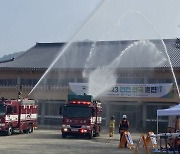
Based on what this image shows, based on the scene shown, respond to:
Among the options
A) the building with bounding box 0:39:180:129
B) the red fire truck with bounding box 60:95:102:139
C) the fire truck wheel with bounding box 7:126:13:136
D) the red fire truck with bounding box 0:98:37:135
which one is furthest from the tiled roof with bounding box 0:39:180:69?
the red fire truck with bounding box 60:95:102:139

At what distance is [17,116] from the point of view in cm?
2756

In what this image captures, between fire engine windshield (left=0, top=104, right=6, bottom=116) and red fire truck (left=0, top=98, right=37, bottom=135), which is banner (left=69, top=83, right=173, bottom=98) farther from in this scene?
fire engine windshield (left=0, top=104, right=6, bottom=116)

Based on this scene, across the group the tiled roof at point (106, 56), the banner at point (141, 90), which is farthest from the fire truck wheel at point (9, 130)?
the tiled roof at point (106, 56)

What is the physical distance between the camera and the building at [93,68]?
39469 mm

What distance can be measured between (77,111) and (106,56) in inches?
763

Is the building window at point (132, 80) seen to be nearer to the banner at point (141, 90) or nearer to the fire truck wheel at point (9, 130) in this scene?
the banner at point (141, 90)

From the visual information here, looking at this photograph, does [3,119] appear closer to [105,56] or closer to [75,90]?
[75,90]

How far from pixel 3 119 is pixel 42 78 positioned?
17.1m

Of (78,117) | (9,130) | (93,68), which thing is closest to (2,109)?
(9,130)

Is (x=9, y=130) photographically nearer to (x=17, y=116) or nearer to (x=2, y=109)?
(x=17, y=116)

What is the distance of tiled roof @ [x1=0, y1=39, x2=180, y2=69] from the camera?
135ft

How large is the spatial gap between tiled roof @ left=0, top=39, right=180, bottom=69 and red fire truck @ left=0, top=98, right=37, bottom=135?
11641mm

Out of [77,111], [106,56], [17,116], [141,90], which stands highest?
[106,56]

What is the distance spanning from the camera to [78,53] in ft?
154
